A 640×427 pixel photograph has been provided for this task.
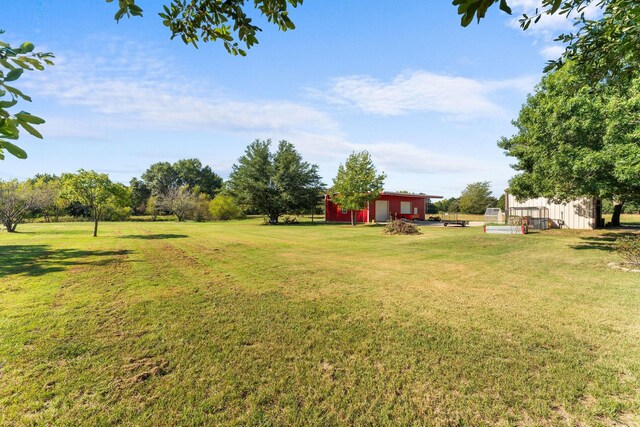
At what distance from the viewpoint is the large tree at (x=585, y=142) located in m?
8.34

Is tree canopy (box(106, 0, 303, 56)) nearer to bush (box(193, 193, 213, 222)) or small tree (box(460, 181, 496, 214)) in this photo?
bush (box(193, 193, 213, 222))

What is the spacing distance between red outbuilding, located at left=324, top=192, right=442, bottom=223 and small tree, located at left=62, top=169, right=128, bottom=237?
20.1 m

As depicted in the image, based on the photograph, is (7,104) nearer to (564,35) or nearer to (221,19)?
(221,19)

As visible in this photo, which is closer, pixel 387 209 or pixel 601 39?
pixel 601 39

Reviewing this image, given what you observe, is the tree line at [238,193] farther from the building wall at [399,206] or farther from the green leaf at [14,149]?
the green leaf at [14,149]

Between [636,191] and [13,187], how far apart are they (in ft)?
119

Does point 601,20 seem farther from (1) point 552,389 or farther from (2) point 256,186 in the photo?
(2) point 256,186

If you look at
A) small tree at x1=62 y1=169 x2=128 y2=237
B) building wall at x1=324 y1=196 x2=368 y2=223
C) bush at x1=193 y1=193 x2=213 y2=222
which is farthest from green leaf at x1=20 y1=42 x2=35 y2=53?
bush at x1=193 y1=193 x2=213 y2=222

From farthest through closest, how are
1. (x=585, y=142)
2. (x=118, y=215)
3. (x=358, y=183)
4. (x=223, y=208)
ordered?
(x=118, y=215), (x=223, y=208), (x=358, y=183), (x=585, y=142)

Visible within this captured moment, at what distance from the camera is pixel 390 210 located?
33719 millimetres

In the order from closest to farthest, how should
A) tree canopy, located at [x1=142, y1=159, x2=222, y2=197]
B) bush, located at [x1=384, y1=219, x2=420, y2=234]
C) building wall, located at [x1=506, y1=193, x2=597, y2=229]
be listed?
bush, located at [x1=384, y1=219, x2=420, y2=234], building wall, located at [x1=506, y1=193, x2=597, y2=229], tree canopy, located at [x1=142, y1=159, x2=222, y2=197]

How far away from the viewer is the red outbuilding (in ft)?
107

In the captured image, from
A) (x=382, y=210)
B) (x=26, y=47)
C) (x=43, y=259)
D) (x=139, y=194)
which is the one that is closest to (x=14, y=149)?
(x=26, y=47)

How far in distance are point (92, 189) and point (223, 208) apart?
864 inches
